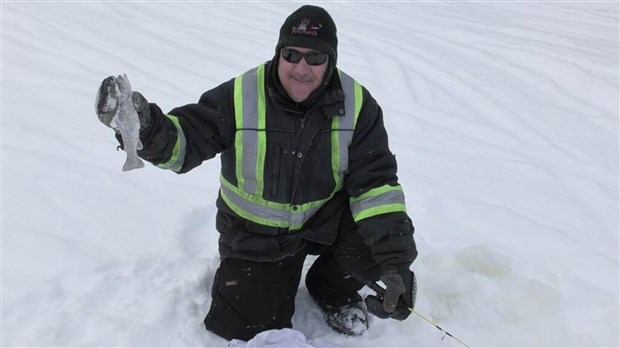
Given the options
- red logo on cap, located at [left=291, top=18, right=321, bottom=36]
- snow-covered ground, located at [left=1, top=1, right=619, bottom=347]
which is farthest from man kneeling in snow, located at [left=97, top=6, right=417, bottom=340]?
snow-covered ground, located at [left=1, top=1, right=619, bottom=347]

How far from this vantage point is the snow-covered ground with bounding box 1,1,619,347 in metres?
2.15

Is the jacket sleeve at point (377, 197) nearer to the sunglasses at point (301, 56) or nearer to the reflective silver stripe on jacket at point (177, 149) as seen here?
the sunglasses at point (301, 56)

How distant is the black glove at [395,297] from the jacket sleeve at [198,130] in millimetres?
837

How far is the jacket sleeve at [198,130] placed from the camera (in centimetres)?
176

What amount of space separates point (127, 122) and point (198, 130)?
0.34m

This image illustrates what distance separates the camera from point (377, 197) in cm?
195

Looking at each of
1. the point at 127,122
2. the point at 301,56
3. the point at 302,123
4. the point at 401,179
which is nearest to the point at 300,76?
the point at 301,56

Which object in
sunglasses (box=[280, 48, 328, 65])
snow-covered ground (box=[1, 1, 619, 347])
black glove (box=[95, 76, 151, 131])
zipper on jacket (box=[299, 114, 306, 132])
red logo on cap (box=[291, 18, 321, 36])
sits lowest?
snow-covered ground (box=[1, 1, 619, 347])

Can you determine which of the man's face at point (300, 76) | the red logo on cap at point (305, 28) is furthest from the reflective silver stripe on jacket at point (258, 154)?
the red logo on cap at point (305, 28)

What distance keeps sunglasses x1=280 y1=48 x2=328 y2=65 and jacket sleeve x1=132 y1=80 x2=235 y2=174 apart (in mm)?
265

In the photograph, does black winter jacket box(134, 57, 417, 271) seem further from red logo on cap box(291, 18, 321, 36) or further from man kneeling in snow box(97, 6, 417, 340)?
red logo on cap box(291, 18, 321, 36)

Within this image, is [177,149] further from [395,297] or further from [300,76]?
[395,297]

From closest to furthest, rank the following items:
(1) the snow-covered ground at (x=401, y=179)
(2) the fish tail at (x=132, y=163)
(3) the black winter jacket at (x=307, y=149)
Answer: (2) the fish tail at (x=132, y=163) → (3) the black winter jacket at (x=307, y=149) → (1) the snow-covered ground at (x=401, y=179)

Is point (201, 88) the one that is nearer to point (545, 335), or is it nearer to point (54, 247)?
point (54, 247)
